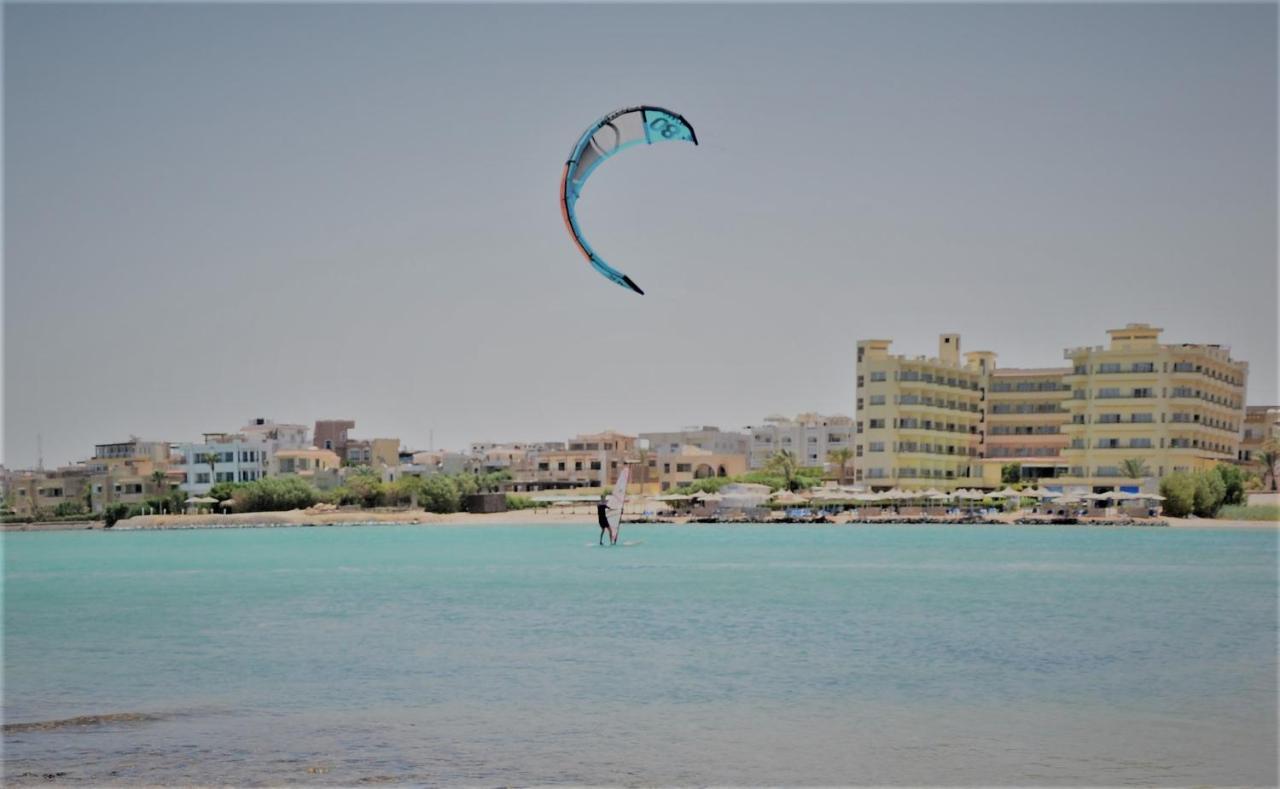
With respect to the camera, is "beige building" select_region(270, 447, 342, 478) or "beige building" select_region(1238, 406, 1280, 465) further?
"beige building" select_region(270, 447, 342, 478)

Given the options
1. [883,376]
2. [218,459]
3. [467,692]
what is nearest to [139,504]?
[218,459]

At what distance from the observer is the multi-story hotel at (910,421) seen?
8888 cm

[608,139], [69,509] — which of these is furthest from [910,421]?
[608,139]

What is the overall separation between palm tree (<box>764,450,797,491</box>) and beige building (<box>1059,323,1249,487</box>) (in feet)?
65.2

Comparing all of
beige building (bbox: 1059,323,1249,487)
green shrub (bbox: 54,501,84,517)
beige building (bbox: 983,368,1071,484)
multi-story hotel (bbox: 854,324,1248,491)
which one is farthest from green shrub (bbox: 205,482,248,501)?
beige building (bbox: 1059,323,1249,487)

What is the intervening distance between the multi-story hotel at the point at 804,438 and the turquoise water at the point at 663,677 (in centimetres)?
7595

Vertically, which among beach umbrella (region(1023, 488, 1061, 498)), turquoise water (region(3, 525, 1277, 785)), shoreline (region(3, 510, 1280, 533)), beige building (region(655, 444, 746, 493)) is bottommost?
shoreline (region(3, 510, 1280, 533))

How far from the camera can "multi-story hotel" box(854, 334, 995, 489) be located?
292ft

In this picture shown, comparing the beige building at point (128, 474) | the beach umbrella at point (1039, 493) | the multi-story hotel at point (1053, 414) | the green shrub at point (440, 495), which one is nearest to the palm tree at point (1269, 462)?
the multi-story hotel at point (1053, 414)

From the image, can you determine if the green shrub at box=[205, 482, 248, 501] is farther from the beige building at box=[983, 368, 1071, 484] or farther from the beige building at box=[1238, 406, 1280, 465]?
the beige building at box=[1238, 406, 1280, 465]

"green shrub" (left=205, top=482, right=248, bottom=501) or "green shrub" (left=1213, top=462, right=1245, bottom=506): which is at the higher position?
"green shrub" (left=1213, top=462, right=1245, bottom=506)

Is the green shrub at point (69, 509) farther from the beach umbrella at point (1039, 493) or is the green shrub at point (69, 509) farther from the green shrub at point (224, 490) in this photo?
→ the beach umbrella at point (1039, 493)

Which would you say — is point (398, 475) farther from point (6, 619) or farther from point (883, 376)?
point (6, 619)

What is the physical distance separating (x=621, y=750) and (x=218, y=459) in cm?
9813
